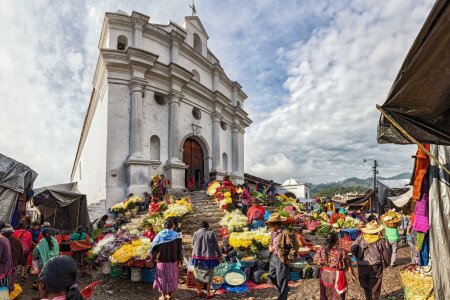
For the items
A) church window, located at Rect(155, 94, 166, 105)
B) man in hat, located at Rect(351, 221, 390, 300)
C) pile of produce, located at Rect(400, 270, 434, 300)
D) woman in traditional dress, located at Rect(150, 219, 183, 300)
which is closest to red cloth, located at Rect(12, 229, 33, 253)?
woman in traditional dress, located at Rect(150, 219, 183, 300)

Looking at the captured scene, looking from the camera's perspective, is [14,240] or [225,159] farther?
[225,159]

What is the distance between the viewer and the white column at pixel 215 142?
2221cm

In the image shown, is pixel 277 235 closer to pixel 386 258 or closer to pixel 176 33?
pixel 386 258

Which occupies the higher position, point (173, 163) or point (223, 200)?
point (173, 163)

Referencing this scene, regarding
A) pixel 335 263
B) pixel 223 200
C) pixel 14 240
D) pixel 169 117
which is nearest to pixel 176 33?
pixel 169 117

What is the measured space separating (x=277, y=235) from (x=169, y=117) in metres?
14.7

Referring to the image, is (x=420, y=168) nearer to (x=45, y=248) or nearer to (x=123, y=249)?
(x=123, y=249)

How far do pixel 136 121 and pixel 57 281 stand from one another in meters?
15.6

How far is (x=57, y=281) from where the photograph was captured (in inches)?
83.5

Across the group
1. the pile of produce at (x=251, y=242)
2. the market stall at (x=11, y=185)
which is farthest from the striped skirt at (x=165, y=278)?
the market stall at (x=11, y=185)

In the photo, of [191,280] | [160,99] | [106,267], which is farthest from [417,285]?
[160,99]

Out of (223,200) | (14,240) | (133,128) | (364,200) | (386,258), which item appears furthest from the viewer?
(364,200)

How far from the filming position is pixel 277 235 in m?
5.80

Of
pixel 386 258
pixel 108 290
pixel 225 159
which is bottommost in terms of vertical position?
pixel 108 290
